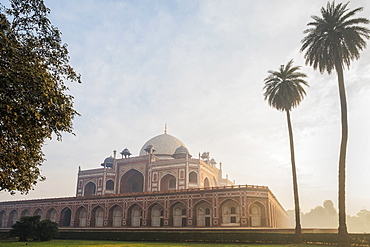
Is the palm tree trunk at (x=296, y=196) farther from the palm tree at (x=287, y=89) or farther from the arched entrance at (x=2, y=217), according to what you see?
the arched entrance at (x=2, y=217)

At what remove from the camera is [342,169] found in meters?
21.4

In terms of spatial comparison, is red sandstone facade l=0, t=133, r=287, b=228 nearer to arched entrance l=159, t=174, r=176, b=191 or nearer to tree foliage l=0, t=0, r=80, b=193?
arched entrance l=159, t=174, r=176, b=191

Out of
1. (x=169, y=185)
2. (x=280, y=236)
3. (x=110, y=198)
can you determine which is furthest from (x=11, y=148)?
(x=169, y=185)

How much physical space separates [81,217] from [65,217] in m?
4.24

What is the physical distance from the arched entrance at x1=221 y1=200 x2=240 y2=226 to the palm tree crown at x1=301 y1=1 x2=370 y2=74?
78.3 feet

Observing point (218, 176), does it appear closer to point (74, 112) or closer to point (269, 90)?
point (269, 90)

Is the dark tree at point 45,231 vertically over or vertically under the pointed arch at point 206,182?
under

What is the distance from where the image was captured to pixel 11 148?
16109 mm

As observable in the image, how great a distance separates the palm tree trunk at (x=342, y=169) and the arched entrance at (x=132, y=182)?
1777 inches

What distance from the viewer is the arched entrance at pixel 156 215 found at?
4747 cm

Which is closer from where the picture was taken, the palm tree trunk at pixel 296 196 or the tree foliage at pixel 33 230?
the palm tree trunk at pixel 296 196

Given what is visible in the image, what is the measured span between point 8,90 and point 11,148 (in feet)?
12.4

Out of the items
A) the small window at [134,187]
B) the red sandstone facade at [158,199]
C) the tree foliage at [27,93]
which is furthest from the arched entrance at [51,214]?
the tree foliage at [27,93]

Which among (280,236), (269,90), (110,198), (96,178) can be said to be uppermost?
(269,90)
